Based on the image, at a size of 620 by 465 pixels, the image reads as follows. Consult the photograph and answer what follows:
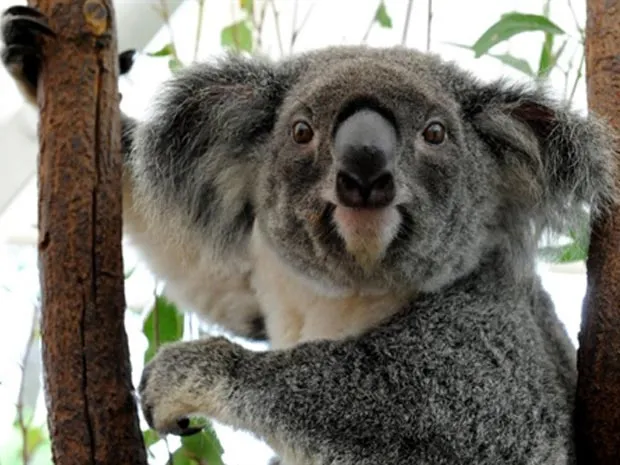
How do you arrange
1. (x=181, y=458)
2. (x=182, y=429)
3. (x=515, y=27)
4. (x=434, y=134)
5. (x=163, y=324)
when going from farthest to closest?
(x=163, y=324) → (x=515, y=27) → (x=181, y=458) → (x=434, y=134) → (x=182, y=429)

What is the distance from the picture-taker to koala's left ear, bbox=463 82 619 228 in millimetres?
2633

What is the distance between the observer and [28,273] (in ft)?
12.7

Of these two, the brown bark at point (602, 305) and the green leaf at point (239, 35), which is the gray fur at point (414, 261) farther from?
the green leaf at point (239, 35)

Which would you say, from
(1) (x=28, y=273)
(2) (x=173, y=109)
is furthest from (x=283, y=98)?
(1) (x=28, y=273)

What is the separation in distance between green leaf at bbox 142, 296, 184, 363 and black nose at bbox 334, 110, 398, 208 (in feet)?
3.77

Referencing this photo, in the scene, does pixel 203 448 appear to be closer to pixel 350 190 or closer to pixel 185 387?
pixel 185 387

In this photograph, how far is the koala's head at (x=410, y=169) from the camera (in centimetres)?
233

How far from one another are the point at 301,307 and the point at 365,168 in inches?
29.6

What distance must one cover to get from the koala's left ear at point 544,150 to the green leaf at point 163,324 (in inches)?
45.5

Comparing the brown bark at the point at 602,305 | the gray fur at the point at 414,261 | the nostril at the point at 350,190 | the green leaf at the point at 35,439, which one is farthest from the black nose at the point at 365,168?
the green leaf at the point at 35,439

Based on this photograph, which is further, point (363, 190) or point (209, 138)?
point (209, 138)

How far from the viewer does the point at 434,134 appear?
2.51 meters

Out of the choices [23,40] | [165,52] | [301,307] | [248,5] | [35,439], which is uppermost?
[248,5]

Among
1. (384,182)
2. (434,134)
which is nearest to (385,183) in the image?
(384,182)
